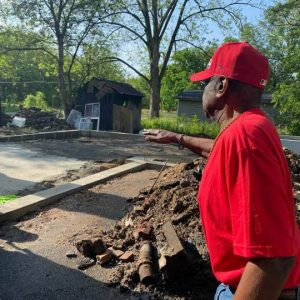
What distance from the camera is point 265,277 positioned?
1.33 meters

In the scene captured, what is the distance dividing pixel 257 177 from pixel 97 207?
5766 millimetres

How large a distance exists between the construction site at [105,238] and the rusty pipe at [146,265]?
1 centimetres

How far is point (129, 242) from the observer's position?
4980 millimetres

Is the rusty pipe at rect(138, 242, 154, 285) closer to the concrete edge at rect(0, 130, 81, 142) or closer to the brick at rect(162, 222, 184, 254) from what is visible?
the brick at rect(162, 222, 184, 254)

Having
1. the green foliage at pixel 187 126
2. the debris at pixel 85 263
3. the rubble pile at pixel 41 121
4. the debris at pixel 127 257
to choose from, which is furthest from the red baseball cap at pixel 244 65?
the rubble pile at pixel 41 121

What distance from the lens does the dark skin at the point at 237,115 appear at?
4.36ft

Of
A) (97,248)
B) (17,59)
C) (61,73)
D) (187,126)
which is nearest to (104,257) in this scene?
(97,248)

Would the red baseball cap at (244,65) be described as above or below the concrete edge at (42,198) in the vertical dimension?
above

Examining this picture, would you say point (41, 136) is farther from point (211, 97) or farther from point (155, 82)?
point (211, 97)

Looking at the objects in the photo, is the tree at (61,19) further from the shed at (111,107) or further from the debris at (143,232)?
the debris at (143,232)

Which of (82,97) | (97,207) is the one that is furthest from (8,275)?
(82,97)

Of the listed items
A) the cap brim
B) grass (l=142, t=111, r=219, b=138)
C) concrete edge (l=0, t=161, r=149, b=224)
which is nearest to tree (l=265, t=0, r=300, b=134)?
grass (l=142, t=111, r=219, b=138)

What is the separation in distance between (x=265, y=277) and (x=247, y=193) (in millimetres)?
279

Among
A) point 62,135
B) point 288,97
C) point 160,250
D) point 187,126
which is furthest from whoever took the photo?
point 187,126
